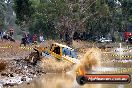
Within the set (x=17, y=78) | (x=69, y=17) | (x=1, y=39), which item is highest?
(x=69, y=17)

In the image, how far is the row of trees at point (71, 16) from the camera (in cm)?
4831

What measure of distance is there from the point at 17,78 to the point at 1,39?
1986cm

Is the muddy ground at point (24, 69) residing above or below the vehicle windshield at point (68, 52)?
below

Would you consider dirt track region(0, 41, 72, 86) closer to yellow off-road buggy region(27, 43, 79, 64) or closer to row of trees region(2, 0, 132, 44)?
yellow off-road buggy region(27, 43, 79, 64)

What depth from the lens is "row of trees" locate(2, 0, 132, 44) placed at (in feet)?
159

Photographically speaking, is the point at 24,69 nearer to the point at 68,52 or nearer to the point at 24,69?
the point at 24,69

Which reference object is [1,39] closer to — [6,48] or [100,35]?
[6,48]

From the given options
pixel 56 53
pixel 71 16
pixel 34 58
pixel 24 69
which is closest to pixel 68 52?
pixel 56 53

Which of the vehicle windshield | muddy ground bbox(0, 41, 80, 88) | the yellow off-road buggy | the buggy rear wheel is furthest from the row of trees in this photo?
the vehicle windshield

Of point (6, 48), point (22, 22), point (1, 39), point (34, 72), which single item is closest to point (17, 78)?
point (34, 72)

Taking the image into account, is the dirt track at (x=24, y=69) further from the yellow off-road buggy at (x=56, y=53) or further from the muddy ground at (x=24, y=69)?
the yellow off-road buggy at (x=56, y=53)

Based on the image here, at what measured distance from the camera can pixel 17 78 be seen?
19281 millimetres

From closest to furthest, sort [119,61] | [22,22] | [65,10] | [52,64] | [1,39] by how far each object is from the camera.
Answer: [52,64]
[119,61]
[1,39]
[65,10]
[22,22]

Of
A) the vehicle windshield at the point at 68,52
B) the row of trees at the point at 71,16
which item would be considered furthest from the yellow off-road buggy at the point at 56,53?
A: the row of trees at the point at 71,16
